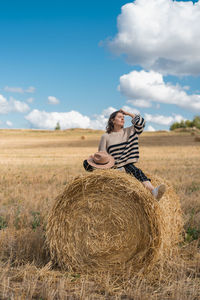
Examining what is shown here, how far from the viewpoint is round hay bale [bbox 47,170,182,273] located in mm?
4309

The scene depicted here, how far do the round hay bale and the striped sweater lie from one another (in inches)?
37.3

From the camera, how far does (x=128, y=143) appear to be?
5457mm

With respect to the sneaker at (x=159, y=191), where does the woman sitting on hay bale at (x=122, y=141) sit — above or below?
above

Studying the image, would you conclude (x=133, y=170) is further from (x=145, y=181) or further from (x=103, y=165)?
(x=103, y=165)

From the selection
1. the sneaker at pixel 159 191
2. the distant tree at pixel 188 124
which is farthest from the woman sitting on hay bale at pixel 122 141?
the distant tree at pixel 188 124

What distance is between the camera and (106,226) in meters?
4.50

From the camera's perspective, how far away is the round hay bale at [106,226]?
170 inches

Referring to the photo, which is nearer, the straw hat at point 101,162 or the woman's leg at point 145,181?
the woman's leg at point 145,181

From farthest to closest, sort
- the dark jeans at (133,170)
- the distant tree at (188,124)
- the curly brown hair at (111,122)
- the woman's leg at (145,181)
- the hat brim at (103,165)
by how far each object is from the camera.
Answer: the distant tree at (188,124)
the curly brown hair at (111,122)
the dark jeans at (133,170)
the hat brim at (103,165)
the woman's leg at (145,181)

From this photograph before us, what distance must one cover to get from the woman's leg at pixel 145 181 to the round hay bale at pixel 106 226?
0.14 metres

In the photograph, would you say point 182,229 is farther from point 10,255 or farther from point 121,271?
point 10,255

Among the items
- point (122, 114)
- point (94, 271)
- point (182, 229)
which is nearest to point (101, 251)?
point (94, 271)

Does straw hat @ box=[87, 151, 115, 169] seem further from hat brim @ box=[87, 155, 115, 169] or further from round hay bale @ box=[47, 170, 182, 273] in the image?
round hay bale @ box=[47, 170, 182, 273]

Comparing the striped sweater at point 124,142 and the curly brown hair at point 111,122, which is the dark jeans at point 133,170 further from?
the curly brown hair at point 111,122
